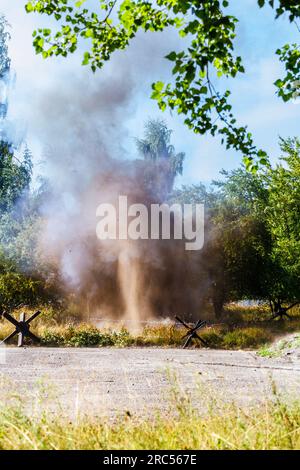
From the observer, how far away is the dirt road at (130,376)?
23.0 feet

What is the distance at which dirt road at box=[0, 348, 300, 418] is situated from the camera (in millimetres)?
6999

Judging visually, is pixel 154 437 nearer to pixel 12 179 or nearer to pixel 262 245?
pixel 262 245

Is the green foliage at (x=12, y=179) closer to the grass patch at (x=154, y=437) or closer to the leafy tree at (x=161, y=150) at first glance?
the leafy tree at (x=161, y=150)

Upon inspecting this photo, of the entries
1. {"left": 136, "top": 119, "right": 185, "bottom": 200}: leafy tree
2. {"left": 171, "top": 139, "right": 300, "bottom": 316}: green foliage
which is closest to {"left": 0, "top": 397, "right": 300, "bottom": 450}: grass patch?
{"left": 171, "top": 139, "right": 300, "bottom": 316}: green foliage

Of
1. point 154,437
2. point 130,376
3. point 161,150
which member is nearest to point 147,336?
point 130,376

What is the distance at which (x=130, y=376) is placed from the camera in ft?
34.1

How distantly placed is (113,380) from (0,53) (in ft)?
89.6

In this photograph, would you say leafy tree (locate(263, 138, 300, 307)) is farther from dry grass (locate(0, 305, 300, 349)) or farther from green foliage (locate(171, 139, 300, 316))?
dry grass (locate(0, 305, 300, 349))

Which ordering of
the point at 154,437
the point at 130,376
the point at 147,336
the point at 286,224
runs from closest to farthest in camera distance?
the point at 154,437
the point at 130,376
the point at 147,336
the point at 286,224

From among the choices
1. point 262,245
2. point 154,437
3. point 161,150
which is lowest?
point 154,437

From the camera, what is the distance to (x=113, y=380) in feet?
31.7
